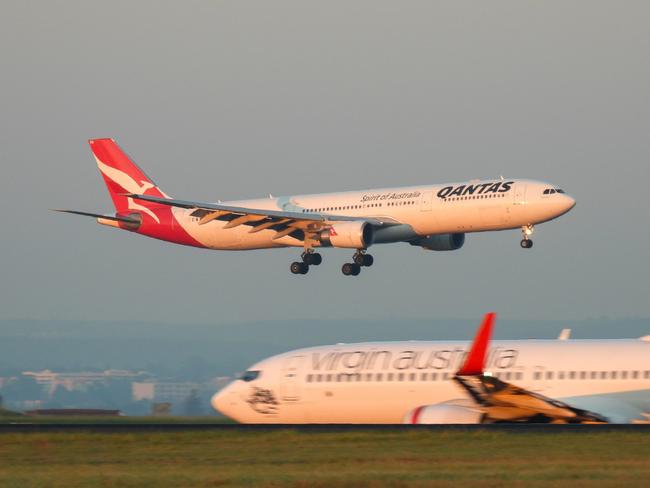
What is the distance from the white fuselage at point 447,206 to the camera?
56031mm

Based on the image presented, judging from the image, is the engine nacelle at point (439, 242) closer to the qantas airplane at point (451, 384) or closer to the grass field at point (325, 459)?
the qantas airplane at point (451, 384)

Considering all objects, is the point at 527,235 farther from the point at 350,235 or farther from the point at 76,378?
the point at 76,378

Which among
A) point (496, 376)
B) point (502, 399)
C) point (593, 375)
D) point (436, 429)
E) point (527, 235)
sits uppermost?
point (527, 235)

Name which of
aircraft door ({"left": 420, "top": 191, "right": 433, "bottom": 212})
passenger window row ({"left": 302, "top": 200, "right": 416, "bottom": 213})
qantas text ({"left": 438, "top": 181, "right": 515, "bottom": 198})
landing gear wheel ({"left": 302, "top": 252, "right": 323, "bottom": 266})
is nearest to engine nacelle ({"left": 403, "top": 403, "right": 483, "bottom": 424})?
qantas text ({"left": 438, "top": 181, "right": 515, "bottom": 198})

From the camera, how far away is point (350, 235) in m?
59.1

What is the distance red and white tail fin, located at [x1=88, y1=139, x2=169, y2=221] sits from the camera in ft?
232

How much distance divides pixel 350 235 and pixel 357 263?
2.60 meters

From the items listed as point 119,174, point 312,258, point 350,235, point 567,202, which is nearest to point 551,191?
point 567,202

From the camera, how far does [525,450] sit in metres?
26.1

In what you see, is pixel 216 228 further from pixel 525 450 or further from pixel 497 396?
pixel 525 450

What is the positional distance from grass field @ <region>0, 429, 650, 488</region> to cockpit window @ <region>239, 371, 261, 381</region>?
6639 mm

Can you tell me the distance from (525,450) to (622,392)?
657 cm

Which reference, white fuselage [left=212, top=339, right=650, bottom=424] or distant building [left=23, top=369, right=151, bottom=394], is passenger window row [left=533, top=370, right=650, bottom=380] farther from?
distant building [left=23, top=369, right=151, bottom=394]

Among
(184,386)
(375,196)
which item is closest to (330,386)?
(375,196)
